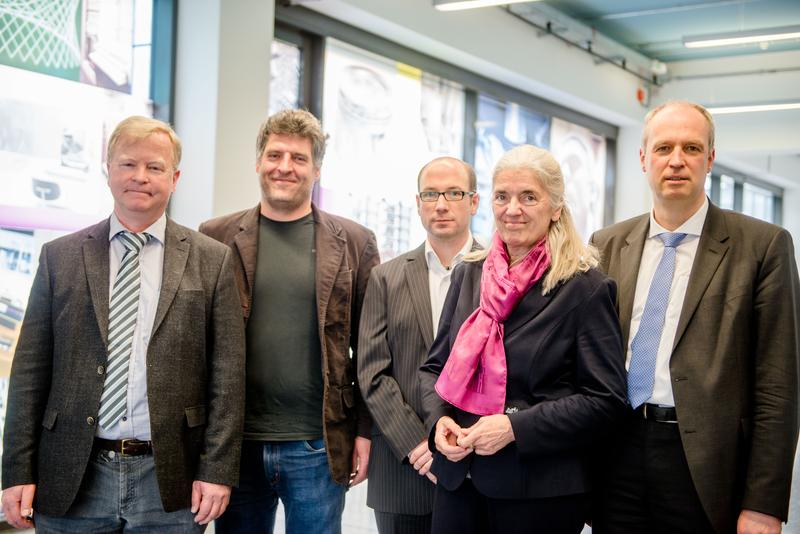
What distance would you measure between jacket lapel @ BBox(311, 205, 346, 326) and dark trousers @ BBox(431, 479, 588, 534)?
673mm

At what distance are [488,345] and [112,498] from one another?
0.98m

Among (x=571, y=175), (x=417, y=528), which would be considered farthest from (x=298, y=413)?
(x=571, y=175)

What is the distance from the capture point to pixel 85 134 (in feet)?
13.6

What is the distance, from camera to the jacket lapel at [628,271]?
2.17 metres

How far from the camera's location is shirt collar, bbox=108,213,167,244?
2154 millimetres

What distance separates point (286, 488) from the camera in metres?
2.42

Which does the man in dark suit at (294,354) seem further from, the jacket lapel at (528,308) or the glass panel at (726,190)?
the glass panel at (726,190)

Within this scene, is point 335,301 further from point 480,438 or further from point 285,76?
point 285,76

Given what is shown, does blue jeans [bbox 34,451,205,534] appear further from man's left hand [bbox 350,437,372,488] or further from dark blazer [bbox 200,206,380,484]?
man's left hand [bbox 350,437,372,488]

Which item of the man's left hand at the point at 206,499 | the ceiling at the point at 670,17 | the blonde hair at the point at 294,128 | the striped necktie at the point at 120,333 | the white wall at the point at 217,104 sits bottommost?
the man's left hand at the point at 206,499

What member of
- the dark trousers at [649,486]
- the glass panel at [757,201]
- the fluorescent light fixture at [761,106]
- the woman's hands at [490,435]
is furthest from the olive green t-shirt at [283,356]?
the glass panel at [757,201]

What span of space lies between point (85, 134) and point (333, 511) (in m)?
2.57

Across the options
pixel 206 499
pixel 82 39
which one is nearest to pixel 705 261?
pixel 206 499

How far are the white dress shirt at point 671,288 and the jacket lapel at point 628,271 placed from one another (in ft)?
0.04
